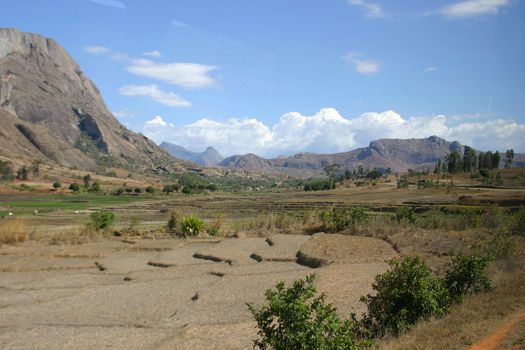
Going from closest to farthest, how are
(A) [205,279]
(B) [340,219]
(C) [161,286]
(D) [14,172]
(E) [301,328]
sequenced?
(E) [301,328]
(C) [161,286]
(A) [205,279]
(B) [340,219]
(D) [14,172]

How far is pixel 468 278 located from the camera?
9312mm

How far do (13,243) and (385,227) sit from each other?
14.7 metres

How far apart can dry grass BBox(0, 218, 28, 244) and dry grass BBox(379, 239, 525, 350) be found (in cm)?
1620

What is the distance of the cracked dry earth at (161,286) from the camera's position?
8102 mm

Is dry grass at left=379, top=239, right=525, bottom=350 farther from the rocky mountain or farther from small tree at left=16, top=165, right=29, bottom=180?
the rocky mountain

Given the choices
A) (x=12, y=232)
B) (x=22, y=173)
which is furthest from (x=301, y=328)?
(x=22, y=173)

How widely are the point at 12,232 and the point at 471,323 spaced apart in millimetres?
17296

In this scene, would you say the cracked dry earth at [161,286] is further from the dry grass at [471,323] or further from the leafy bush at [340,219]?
the leafy bush at [340,219]

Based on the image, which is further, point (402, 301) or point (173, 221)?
point (173, 221)

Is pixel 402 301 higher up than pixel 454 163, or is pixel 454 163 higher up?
pixel 454 163

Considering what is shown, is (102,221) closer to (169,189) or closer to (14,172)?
(169,189)

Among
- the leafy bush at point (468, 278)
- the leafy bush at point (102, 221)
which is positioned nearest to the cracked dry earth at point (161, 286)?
the leafy bush at point (468, 278)

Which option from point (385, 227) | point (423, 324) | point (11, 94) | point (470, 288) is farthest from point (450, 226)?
point (11, 94)

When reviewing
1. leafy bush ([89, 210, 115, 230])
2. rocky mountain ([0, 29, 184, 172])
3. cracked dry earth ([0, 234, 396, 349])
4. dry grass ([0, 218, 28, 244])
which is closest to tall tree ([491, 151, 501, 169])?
cracked dry earth ([0, 234, 396, 349])
